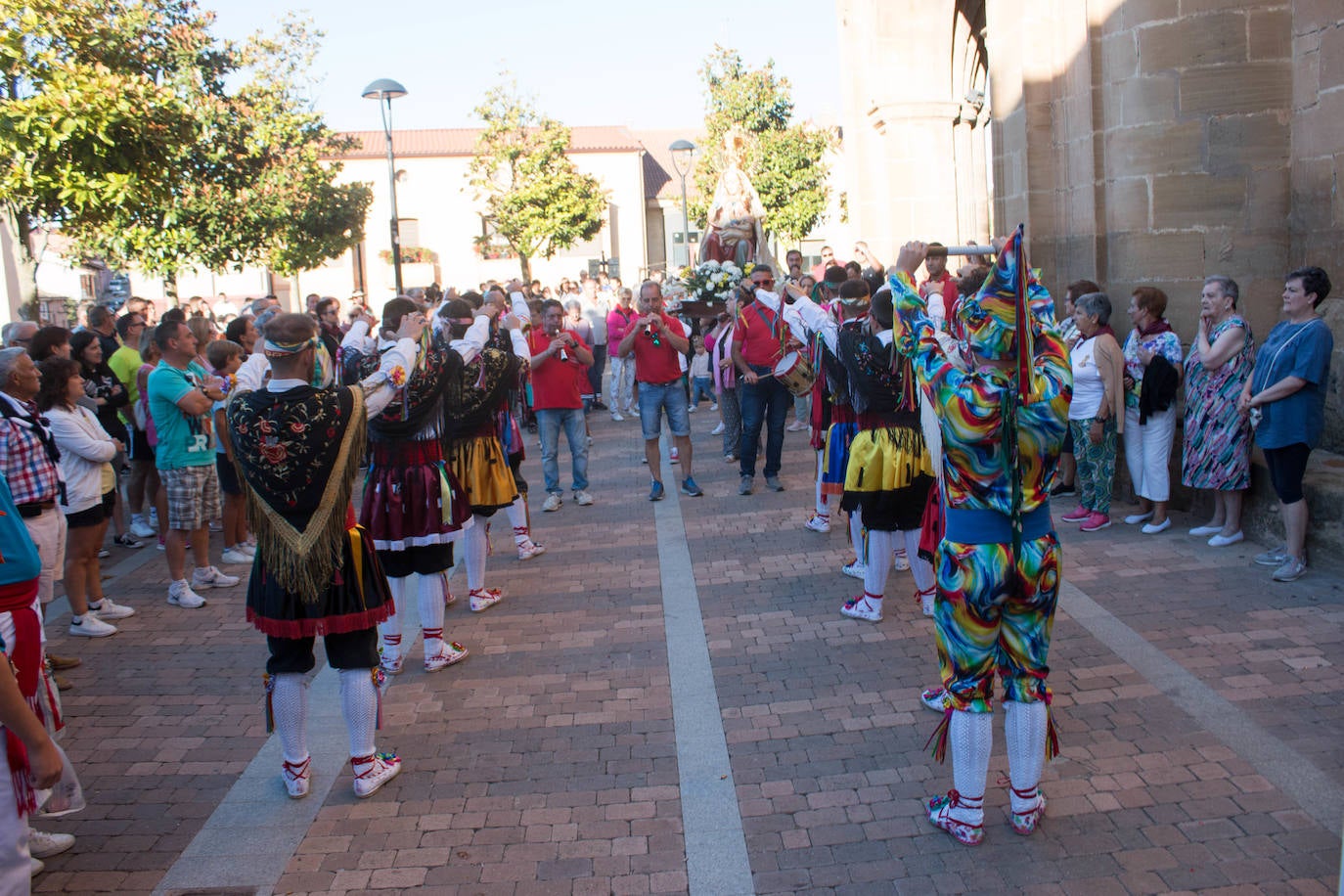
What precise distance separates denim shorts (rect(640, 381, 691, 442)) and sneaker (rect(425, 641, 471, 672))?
4316 mm

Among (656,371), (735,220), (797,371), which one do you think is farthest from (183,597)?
(735,220)

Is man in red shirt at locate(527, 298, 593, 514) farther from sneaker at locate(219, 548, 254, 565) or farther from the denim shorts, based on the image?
sneaker at locate(219, 548, 254, 565)

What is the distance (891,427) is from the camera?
614 centimetres

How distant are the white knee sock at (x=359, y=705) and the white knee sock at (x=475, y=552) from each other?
91.9 inches

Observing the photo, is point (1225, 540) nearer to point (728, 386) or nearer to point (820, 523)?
point (820, 523)

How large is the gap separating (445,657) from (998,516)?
11.2 ft

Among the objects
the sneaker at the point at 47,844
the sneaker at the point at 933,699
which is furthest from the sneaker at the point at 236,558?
the sneaker at the point at 933,699

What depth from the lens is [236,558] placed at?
846 centimetres

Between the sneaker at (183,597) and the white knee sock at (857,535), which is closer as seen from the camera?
the white knee sock at (857,535)

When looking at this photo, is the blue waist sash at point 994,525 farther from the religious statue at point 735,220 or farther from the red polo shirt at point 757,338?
the religious statue at point 735,220

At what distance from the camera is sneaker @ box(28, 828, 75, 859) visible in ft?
13.6

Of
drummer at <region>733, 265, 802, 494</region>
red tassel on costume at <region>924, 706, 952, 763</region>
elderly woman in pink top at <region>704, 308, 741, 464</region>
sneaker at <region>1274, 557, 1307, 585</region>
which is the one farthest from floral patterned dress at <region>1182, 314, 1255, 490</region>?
elderly woman in pink top at <region>704, 308, 741, 464</region>

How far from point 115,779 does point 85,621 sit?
2.39 metres

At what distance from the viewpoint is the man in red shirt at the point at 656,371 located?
32.2 ft
